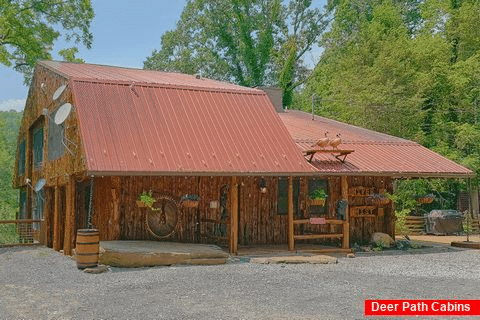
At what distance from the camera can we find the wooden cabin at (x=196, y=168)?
14.4m

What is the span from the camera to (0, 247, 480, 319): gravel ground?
8.33m

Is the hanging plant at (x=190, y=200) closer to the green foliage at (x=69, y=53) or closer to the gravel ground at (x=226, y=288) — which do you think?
the gravel ground at (x=226, y=288)

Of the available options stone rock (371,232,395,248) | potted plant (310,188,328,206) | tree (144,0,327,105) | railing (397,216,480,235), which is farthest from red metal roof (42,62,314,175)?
tree (144,0,327,105)

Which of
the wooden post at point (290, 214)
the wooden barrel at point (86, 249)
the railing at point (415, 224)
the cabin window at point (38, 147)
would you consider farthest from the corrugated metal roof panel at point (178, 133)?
the railing at point (415, 224)

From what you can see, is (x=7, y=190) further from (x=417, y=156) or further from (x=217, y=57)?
(x=417, y=156)

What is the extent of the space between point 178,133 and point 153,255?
3.92m

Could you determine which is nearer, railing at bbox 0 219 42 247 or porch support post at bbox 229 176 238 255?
porch support post at bbox 229 176 238 255

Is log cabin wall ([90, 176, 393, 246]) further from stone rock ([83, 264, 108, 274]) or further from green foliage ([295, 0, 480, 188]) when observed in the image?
green foliage ([295, 0, 480, 188])

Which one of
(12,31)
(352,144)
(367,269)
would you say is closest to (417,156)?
(352,144)

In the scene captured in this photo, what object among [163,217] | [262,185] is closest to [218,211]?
[262,185]

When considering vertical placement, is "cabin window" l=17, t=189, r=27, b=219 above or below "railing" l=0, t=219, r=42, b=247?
above

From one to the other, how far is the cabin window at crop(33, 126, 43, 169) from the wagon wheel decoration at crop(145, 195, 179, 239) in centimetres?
740

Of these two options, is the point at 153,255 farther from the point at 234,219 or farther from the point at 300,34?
the point at 300,34

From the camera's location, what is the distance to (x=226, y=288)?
10.2 m
